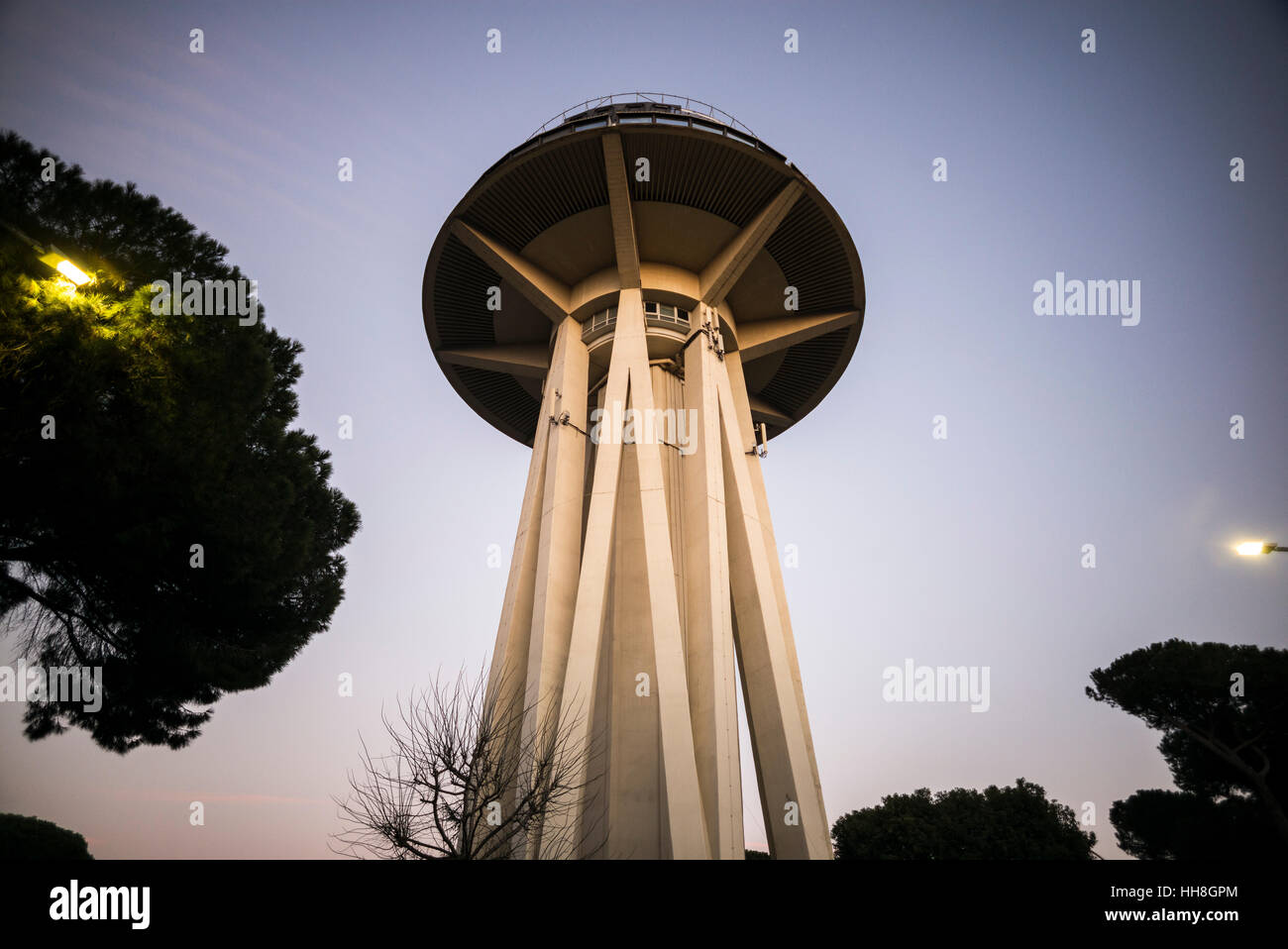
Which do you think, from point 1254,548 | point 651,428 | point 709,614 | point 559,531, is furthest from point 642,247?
point 1254,548

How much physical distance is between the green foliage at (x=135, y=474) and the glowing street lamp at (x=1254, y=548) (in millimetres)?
14024

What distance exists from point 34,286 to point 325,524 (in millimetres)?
6440

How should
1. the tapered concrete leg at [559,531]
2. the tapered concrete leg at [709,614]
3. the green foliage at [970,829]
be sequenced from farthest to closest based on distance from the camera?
the green foliage at [970,829], the tapered concrete leg at [559,531], the tapered concrete leg at [709,614]

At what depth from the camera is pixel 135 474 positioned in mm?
10469

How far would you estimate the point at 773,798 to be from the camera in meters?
13.0

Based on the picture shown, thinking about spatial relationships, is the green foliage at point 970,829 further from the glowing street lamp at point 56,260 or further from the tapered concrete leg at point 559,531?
the glowing street lamp at point 56,260

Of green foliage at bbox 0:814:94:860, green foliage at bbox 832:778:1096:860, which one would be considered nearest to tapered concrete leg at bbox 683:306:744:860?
green foliage at bbox 0:814:94:860

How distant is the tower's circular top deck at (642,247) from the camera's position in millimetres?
16531

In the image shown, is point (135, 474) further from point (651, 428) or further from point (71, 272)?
point (651, 428)

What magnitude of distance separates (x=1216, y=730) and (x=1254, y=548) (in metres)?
22.8

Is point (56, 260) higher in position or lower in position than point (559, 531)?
higher

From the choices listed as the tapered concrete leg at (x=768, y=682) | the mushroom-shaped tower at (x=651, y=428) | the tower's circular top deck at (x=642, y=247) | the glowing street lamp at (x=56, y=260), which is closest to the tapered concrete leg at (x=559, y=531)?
the mushroom-shaped tower at (x=651, y=428)
